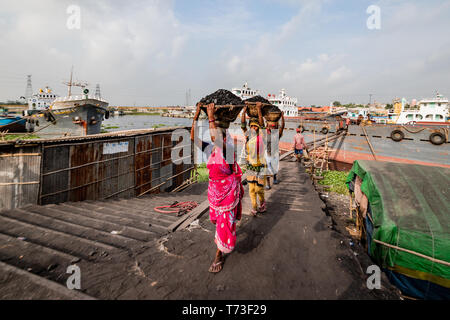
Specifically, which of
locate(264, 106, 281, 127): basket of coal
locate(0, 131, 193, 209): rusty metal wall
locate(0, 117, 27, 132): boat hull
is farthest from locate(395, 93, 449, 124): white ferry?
locate(0, 117, 27, 132): boat hull

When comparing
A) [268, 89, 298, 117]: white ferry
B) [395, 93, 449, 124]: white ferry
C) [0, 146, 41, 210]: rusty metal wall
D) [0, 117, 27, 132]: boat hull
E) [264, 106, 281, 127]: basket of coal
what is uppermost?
[268, 89, 298, 117]: white ferry

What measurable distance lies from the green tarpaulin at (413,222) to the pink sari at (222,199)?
2.85 metres

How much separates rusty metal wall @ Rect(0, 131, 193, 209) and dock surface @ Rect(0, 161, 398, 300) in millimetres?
908

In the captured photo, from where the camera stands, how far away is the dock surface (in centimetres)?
239

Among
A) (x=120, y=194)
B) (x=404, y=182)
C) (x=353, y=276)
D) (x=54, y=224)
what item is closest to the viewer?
(x=353, y=276)

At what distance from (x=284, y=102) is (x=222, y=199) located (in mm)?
42635

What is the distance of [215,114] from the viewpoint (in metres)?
2.85

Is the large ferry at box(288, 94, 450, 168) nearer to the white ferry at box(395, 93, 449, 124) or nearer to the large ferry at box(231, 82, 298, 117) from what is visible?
the white ferry at box(395, 93, 449, 124)

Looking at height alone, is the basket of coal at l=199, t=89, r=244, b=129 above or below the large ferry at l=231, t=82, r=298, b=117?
below

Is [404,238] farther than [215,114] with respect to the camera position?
Yes

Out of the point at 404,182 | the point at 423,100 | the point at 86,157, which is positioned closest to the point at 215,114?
the point at 404,182

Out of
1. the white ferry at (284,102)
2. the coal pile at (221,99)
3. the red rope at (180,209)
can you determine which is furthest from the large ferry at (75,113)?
the white ferry at (284,102)
